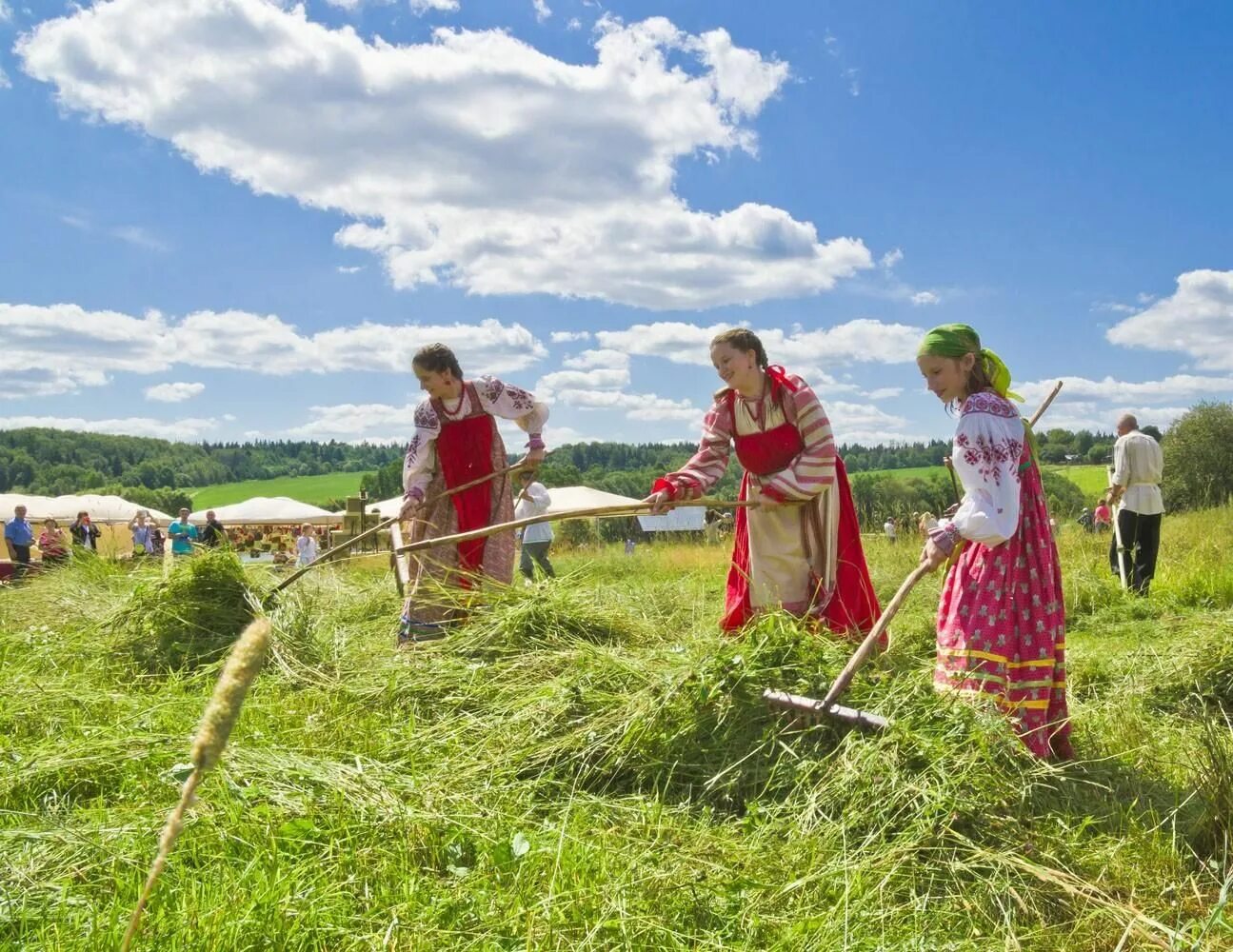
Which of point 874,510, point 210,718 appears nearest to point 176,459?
point 874,510

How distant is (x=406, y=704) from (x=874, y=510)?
309 inches

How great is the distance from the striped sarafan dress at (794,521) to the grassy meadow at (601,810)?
33 centimetres

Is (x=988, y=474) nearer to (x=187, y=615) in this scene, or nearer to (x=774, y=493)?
(x=774, y=493)

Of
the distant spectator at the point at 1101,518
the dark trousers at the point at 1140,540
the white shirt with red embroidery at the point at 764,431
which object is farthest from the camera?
the distant spectator at the point at 1101,518

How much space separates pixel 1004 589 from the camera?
2.93 metres

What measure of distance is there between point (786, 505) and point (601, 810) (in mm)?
1840

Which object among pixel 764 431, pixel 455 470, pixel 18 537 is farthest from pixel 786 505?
pixel 18 537

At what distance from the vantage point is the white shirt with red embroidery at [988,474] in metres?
2.79

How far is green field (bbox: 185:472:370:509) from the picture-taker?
8694 cm

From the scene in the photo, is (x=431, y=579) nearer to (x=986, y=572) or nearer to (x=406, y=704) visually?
(x=406, y=704)

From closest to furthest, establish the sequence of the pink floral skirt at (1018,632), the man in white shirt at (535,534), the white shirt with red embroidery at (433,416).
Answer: the pink floral skirt at (1018,632)
the white shirt with red embroidery at (433,416)
the man in white shirt at (535,534)

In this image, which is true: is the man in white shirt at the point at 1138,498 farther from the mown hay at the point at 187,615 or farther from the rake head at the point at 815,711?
the mown hay at the point at 187,615

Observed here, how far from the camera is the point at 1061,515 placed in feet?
35.8

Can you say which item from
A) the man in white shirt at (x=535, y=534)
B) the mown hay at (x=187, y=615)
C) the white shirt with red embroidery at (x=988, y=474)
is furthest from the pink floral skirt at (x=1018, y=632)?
the man in white shirt at (x=535, y=534)
